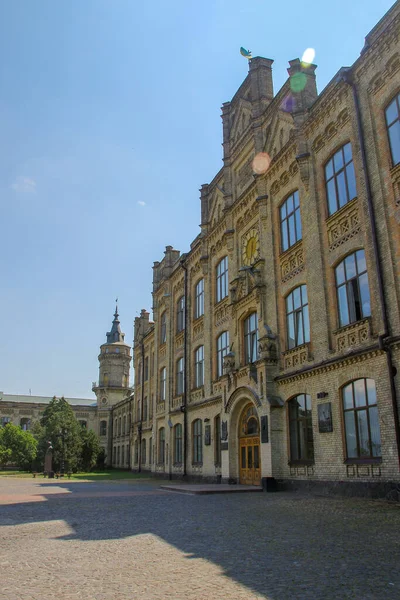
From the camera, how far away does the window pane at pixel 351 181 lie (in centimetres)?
1798

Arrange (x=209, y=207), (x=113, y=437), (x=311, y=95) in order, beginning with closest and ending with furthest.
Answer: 1. (x=311, y=95)
2. (x=209, y=207)
3. (x=113, y=437)

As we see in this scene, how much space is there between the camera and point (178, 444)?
33906 mm

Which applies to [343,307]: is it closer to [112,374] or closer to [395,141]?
[395,141]

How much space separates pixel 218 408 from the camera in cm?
A: 2761

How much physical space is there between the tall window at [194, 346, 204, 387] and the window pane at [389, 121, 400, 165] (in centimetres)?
1811

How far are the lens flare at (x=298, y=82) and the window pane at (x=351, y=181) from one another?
5.50 m

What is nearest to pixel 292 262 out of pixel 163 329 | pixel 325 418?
pixel 325 418

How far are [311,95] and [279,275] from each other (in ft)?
25.4

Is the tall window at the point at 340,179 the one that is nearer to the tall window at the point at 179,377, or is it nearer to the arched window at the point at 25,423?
the tall window at the point at 179,377

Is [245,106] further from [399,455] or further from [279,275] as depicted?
[399,455]

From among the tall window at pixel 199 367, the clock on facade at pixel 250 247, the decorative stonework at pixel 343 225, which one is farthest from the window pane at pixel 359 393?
the tall window at pixel 199 367

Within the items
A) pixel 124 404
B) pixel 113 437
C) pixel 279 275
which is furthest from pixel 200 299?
pixel 113 437

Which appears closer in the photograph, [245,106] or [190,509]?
[190,509]

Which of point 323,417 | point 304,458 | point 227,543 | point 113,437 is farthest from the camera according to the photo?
point 113,437
